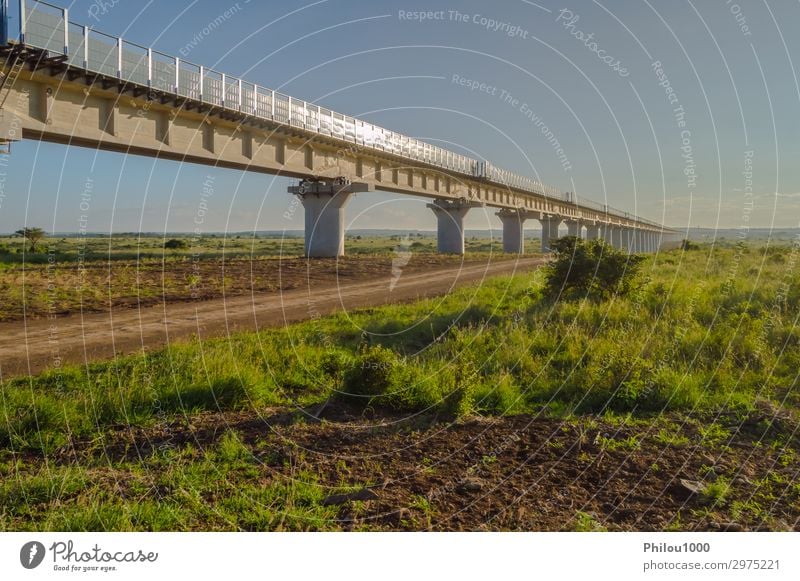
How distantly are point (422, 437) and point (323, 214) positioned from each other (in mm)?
37783

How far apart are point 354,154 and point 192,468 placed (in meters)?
36.7

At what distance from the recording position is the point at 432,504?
4965 millimetres

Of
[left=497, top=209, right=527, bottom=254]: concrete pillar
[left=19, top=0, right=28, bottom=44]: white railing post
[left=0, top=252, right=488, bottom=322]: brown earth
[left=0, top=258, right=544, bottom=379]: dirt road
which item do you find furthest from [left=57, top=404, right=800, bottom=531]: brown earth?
[left=497, top=209, right=527, bottom=254]: concrete pillar

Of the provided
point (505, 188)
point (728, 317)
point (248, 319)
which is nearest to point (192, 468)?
point (248, 319)

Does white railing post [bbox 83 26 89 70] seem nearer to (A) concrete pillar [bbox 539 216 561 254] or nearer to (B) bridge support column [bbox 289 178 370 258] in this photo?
(B) bridge support column [bbox 289 178 370 258]

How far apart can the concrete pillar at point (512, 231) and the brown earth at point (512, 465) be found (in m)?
75.0

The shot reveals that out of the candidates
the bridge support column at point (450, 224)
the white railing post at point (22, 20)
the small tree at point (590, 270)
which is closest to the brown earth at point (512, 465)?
the small tree at point (590, 270)

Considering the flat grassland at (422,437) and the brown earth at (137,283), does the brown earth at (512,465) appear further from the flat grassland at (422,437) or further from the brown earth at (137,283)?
the brown earth at (137,283)

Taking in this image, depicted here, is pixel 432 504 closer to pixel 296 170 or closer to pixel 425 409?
pixel 425 409

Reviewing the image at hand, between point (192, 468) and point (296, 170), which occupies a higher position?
point (296, 170)

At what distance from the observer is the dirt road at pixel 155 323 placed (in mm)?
11484

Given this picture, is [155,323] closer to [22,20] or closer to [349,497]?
[22,20]

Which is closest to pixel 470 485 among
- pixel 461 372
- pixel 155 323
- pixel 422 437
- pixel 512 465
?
pixel 512 465

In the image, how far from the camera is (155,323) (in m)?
15.5
